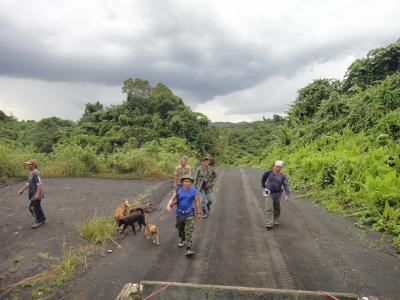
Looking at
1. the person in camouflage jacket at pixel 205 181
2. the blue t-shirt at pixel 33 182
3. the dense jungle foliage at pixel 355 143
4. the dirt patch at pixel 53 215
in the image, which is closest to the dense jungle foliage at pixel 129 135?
the dirt patch at pixel 53 215

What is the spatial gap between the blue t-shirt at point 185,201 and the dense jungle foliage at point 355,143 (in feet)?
15.5

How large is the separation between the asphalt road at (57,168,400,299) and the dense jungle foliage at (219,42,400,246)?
4.02 feet

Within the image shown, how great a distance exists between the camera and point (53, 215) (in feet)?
37.7

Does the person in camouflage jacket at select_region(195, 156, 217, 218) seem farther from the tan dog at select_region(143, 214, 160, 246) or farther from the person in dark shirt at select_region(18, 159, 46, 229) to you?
the person in dark shirt at select_region(18, 159, 46, 229)

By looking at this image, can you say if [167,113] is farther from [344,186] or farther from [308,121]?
[344,186]

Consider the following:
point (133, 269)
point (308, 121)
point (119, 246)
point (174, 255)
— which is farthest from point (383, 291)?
point (308, 121)

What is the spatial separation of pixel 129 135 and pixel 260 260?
93.0 feet

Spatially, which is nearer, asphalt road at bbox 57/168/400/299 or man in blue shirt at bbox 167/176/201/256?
asphalt road at bbox 57/168/400/299

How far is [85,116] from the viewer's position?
39.9m

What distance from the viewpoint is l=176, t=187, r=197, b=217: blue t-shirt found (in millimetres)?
7566

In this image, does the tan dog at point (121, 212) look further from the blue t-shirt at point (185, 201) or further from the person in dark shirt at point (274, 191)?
the person in dark shirt at point (274, 191)

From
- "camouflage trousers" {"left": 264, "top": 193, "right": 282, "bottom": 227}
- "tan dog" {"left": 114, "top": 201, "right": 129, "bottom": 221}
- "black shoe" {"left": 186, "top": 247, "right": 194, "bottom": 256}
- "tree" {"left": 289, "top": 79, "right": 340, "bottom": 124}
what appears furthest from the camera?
"tree" {"left": 289, "top": 79, "right": 340, "bottom": 124}

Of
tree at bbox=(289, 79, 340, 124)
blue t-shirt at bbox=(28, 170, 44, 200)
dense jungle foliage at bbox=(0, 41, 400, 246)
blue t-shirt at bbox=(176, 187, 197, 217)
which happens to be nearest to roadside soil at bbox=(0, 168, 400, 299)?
blue t-shirt at bbox=(176, 187, 197, 217)

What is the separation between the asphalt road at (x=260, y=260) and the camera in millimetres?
6090
